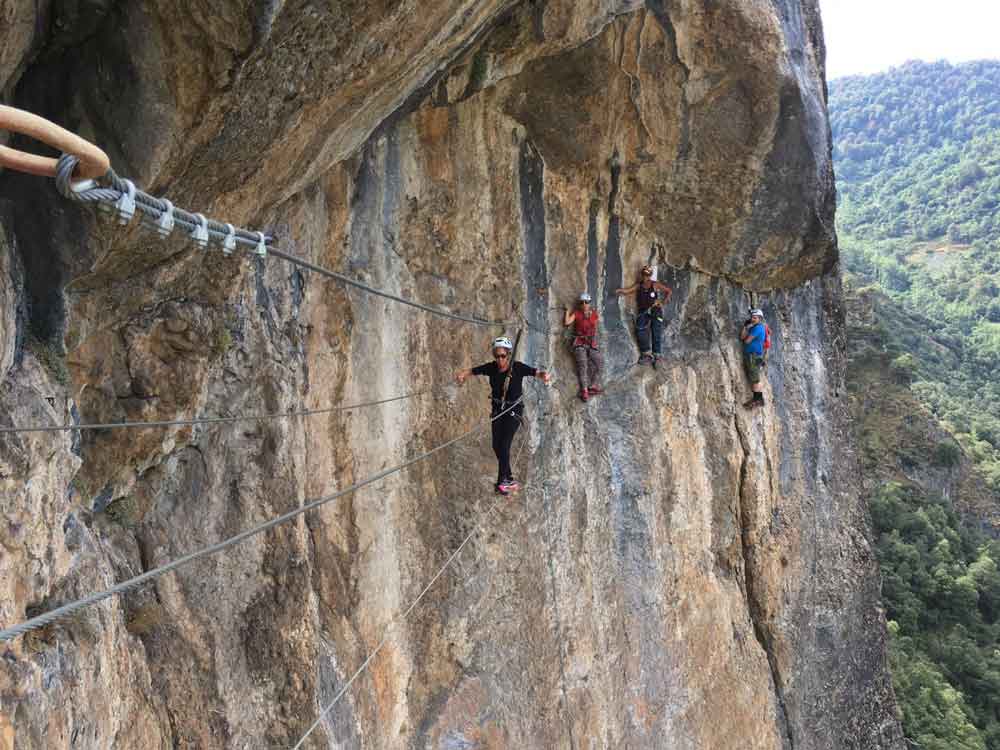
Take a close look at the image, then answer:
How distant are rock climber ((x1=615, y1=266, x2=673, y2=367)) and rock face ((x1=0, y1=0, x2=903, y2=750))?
0.63ft

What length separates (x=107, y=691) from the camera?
3482 millimetres

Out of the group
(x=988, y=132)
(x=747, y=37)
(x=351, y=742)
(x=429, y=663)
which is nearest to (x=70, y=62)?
(x=351, y=742)

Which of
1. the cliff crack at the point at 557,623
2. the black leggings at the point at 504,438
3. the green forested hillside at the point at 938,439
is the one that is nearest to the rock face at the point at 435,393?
the cliff crack at the point at 557,623

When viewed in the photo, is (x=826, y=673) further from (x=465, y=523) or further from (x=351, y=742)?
(x=351, y=742)

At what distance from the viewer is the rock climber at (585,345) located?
7.25 meters

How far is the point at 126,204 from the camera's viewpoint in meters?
2.11

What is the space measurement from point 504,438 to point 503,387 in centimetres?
51

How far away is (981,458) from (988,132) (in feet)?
320

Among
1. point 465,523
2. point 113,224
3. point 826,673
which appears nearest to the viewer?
point 113,224

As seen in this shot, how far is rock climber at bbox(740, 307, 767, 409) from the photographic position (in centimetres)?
866

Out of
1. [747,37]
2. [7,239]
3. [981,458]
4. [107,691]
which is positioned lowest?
[981,458]

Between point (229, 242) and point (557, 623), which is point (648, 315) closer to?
point (557, 623)

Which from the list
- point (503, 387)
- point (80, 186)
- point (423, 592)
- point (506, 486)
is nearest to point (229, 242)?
point (80, 186)

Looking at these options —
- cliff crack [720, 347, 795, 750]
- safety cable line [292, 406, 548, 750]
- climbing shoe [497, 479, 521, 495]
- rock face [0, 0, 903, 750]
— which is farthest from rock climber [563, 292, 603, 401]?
cliff crack [720, 347, 795, 750]
